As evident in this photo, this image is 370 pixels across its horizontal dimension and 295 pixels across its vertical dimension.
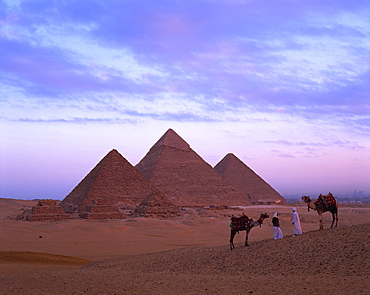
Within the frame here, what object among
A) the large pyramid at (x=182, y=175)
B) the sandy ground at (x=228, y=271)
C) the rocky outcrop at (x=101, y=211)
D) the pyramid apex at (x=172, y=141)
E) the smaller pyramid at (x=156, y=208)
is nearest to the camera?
the sandy ground at (x=228, y=271)

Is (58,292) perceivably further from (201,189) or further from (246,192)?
(246,192)

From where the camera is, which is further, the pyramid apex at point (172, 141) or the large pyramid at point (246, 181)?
the large pyramid at point (246, 181)

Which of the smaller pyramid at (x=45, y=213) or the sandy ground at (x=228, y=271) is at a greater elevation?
the smaller pyramid at (x=45, y=213)

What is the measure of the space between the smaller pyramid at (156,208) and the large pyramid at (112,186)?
7.27m

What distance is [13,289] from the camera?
7328 millimetres

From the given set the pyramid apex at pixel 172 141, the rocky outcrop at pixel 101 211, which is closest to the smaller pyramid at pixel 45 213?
the rocky outcrop at pixel 101 211

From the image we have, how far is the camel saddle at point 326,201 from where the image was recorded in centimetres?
1004

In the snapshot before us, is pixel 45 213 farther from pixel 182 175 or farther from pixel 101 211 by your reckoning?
pixel 182 175

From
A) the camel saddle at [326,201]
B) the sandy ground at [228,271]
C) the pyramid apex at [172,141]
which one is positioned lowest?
the sandy ground at [228,271]

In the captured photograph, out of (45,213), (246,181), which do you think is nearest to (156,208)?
(45,213)

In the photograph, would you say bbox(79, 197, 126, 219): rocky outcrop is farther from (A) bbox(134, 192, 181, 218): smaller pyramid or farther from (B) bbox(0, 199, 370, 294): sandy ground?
(B) bbox(0, 199, 370, 294): sandy ground

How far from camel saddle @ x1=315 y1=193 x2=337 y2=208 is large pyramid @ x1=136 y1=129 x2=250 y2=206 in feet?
147

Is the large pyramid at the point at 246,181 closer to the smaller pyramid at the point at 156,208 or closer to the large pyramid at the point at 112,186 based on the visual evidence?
the large pyramid at the point at 112,186

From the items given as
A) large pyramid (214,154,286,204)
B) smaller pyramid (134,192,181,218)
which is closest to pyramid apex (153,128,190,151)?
large pyramid (214,154,286,204)
